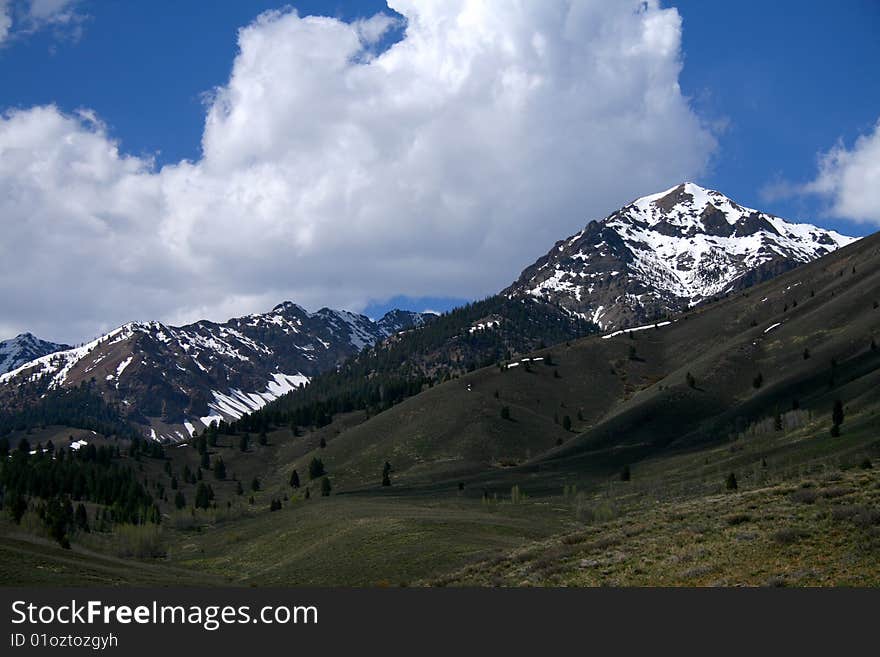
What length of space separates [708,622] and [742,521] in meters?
21.5

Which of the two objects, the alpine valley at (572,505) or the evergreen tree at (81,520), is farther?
the evergreen tree at (81,520)

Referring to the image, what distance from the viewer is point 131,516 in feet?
476

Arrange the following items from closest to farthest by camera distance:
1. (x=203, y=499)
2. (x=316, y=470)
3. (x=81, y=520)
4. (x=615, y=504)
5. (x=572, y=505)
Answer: (x=615, y=504), (x=572, y=505), (x=81, y=520), (x=203, y=499), (x=316, y=470)

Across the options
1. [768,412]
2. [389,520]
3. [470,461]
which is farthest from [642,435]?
[389,520]

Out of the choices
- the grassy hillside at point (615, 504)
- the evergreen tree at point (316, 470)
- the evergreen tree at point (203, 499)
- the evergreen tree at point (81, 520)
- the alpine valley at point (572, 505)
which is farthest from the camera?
the evergreen tree at point (316, 470)

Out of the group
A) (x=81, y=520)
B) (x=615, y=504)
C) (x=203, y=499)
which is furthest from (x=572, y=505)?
(x=203, y=499)

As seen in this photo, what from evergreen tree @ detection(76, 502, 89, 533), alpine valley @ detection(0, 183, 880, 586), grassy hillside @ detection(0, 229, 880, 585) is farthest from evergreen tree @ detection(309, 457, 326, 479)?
evergreen tree @ detection(76, 502, 89, 533)

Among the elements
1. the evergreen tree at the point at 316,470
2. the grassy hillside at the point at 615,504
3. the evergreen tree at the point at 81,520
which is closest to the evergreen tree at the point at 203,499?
the grassy hillside at the point at 615,504

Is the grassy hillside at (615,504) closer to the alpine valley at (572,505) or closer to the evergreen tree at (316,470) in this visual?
the alpine valley at (572,505)

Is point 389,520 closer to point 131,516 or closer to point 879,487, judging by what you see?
point 879,487

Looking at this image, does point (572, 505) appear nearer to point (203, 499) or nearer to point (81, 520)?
point (81, 520)

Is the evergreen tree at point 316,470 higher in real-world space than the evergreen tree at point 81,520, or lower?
higher

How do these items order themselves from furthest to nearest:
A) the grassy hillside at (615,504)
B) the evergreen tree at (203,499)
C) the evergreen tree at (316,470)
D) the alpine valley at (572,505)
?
the evergreen tree at (316,470) → the evergreen tree at (203,499) → the alpine valley at (572,505) → the grassy hillside at (615,504)

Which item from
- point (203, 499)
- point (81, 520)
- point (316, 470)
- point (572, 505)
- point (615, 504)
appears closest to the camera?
point (615, 504)
